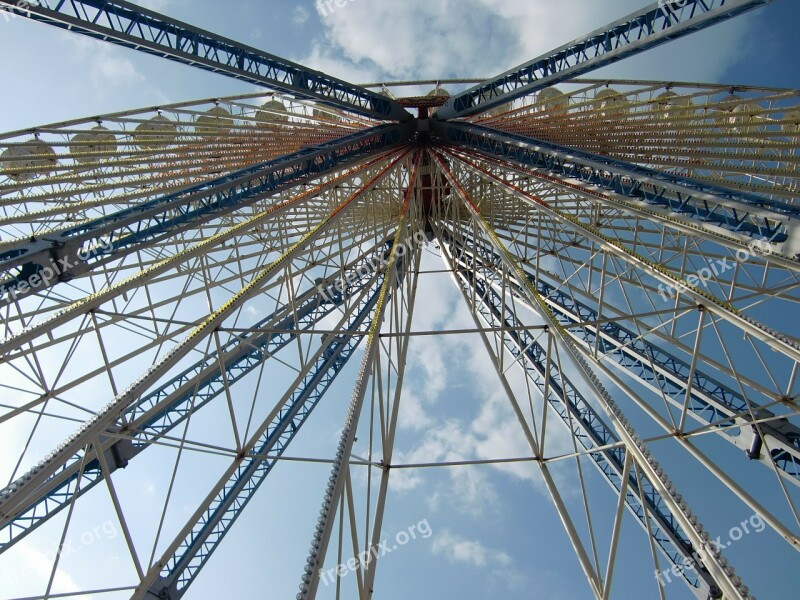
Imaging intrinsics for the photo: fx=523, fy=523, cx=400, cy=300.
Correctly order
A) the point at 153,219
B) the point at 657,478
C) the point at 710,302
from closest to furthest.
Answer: the point at 657,478 < the point at 710,302 < the point at 153,219

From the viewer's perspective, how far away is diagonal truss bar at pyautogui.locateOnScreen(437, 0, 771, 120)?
13359 millimetres

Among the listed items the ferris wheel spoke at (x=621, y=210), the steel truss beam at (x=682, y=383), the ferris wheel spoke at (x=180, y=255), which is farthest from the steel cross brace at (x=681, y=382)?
the ferris wheel spoke at (x=180, y=255)

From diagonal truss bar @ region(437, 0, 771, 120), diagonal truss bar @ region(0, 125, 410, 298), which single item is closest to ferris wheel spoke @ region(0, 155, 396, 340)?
diagonal truss bar @ region(0, 125, 410, 298)

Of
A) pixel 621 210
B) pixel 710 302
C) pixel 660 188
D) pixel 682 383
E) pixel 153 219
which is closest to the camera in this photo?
pixel 710 302

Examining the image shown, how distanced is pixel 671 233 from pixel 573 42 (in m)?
12.2

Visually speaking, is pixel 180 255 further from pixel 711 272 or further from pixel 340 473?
pixel 711 272

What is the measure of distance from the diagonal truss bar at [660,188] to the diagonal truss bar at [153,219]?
255 inches

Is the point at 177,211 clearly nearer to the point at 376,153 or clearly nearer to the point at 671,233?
the point at 376,153

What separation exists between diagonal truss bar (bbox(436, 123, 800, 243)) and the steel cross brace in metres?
4.20

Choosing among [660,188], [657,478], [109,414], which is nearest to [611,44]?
[660,188]

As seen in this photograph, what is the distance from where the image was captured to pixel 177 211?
52.4 feet

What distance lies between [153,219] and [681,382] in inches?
867

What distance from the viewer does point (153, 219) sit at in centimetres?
1570

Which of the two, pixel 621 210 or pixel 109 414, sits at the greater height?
pixel 621 210
